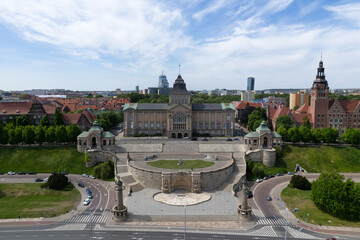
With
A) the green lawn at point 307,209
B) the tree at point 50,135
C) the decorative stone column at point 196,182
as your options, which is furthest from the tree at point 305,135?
the tree at point 50,135

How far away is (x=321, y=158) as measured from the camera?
8450 centimetres

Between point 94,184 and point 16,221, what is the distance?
2155 centimetres

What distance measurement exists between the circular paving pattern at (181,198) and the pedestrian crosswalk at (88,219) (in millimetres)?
12480

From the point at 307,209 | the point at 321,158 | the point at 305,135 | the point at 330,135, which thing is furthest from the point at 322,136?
the point at 307,209

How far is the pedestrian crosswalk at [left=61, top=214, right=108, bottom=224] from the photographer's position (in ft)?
170

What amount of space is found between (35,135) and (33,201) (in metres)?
33.3

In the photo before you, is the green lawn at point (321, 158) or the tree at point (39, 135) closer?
the green lawn at point (321, 158)

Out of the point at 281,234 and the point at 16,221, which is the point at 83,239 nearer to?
the point at 16,221

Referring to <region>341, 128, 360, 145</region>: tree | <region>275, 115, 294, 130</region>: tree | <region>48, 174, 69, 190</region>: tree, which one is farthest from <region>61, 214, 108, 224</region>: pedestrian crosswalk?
<region>275, 115, 294, 130</region>: tree

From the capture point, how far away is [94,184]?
71.1 meters

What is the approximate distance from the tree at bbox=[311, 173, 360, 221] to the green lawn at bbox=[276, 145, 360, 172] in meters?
25.2

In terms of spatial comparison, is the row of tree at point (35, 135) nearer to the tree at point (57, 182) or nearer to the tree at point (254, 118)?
the tree at point (57, 182)

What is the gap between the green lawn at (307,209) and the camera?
51719 millimetres

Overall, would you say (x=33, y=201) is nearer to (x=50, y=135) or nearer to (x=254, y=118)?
(x=50, y=135)
